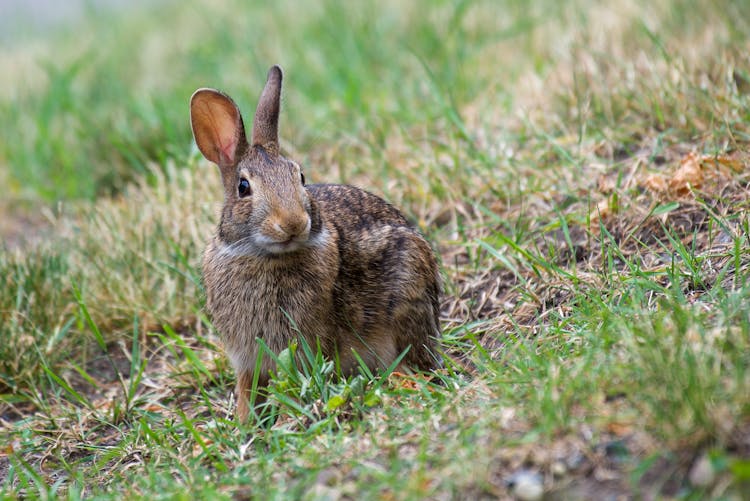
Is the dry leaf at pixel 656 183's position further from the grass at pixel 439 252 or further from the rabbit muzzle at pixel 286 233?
the rabbit muzzle at pixel 286 233

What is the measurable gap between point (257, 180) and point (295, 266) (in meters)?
0.39

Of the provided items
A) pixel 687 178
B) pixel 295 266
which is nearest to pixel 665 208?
pixel 687 178

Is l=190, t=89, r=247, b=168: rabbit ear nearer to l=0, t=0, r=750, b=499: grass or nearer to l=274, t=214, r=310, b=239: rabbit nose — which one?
l=274, t=214, r=310, b=239: rabbit nose

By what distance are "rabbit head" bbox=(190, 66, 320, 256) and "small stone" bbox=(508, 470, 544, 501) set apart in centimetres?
137

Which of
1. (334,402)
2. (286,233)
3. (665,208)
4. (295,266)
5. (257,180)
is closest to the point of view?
(334,402)

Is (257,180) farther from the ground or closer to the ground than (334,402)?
farther from the ground

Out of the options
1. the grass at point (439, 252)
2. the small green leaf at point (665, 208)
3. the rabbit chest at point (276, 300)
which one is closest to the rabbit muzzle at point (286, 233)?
the rabbit chest at point (276, 300)

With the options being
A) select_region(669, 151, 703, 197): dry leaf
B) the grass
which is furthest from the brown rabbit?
select_region(669, 151, 703, 197): dry leaf

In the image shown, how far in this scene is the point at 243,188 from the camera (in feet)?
13.2

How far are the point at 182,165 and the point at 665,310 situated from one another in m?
3.52

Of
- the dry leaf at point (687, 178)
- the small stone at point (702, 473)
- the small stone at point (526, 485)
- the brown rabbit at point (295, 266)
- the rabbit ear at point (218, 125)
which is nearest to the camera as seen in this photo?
the small stone at point (702, 473)

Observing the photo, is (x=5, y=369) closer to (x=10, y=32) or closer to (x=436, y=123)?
(x=436, y=123)

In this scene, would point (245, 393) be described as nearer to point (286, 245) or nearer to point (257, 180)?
point (286, 245)

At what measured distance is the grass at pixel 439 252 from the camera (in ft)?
9.59
